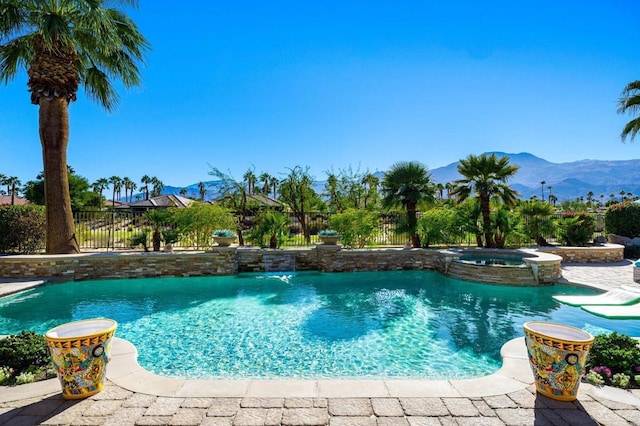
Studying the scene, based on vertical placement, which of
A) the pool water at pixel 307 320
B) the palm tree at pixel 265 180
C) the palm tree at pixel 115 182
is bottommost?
the pool water at pixel 307 320

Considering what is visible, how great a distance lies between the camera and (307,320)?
6676mm

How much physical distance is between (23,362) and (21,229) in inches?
429

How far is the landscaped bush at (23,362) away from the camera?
348 centimetres

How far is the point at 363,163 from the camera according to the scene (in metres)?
25.7

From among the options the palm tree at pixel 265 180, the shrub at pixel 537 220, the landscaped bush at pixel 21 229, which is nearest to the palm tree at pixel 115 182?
the palm tree at pixel 265 180

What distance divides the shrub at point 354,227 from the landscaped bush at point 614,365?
383 inches

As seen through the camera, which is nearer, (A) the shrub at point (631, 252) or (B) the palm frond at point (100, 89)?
(B) the palm frond at point (100, 89)

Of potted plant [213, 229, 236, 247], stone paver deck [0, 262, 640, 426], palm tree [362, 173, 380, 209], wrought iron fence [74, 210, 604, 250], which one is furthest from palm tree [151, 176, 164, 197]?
stone paver deck [0, 262, 640, 426]

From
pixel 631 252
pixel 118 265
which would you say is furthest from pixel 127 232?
pixel 631 252

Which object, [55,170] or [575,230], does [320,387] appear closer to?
[55,170]

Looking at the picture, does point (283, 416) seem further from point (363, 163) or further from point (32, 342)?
point (363, 163)

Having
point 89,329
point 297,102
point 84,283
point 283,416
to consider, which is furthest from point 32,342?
point 297,102

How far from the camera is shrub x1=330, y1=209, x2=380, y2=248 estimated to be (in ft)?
44.0

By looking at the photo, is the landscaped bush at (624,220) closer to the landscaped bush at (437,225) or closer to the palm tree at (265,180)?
the landscaped bush at (437,225)
